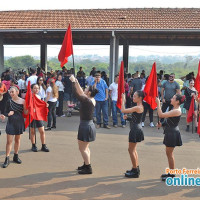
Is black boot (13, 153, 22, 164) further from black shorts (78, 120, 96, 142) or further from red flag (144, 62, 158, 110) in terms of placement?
red flag (144, 62, 158, 110)

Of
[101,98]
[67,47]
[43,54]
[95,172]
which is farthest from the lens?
[43,54]

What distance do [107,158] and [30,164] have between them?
168 centimetres

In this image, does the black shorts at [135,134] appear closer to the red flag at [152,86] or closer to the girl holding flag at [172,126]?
the girl holding flag at [172,126]

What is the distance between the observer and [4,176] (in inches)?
212

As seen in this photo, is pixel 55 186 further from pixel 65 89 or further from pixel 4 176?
pixel 65 89

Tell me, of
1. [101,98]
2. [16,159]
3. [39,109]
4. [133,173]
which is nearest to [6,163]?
[16,159]

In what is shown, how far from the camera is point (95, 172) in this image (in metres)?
5.70

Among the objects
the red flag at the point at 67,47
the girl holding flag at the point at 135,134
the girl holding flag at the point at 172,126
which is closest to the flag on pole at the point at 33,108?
the red flag at the point at 67,47

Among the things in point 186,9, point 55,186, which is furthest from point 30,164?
point 186,9

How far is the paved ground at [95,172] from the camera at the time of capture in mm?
4734

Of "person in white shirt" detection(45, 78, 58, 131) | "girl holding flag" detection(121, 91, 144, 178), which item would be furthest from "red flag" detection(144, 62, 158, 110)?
"person in white shirt" detection(45, 78, 58, 131)

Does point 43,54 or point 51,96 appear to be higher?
point 43,54

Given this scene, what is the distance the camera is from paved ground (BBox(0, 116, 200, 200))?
15.5ft

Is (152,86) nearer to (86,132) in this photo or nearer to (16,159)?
(86,132)
